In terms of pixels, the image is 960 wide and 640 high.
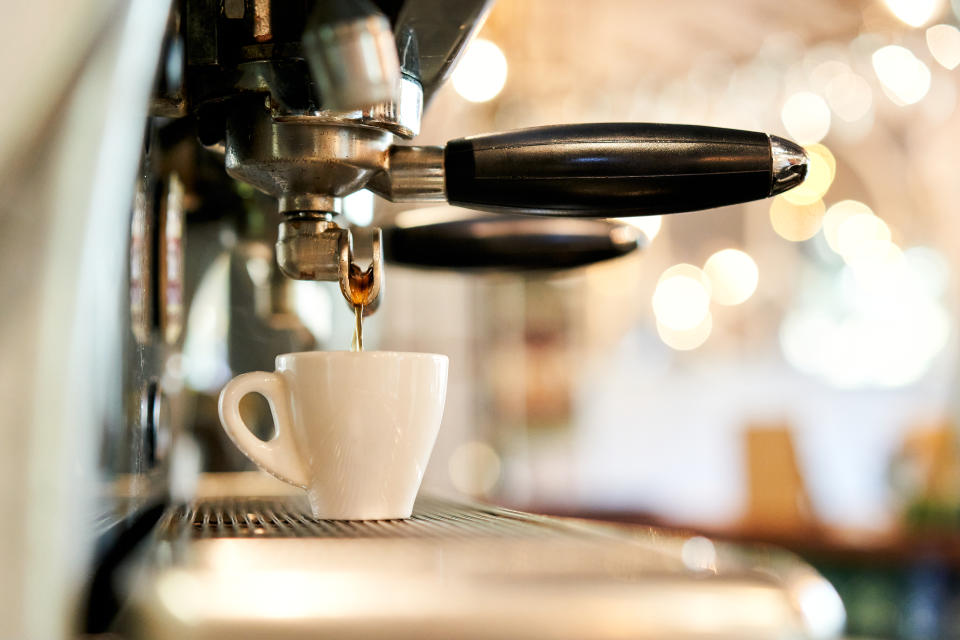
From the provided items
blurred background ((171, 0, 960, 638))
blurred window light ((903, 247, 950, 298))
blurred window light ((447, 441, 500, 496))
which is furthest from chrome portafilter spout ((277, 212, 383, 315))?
blurred window light ((903, 247, 950, 298))

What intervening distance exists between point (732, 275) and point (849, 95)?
745 millimetres

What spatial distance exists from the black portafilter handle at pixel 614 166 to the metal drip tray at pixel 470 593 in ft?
0.51

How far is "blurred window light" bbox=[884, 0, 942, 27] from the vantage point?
1.46 metres

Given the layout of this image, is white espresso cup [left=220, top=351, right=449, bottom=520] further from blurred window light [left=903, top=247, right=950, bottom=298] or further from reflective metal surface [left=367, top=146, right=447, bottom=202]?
blurred window light [left=903, top=247, right=950, bottom=298]

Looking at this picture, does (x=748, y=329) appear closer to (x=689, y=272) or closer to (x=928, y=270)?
(x=689, y=272)

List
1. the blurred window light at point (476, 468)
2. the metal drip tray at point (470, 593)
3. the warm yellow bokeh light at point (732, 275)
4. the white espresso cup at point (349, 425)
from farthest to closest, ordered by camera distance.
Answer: the warm yellow bokeh light at point (732, 275) → the blurred window light at point (476, 468) → the white espresso cup at point (349, 425) → the metal drip tray at point (470, 593)

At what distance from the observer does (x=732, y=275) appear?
129 inches

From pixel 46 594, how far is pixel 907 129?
132 inches

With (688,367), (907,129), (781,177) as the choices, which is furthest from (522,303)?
(781,177)

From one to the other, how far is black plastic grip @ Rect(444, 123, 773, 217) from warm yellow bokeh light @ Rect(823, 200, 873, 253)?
2.92 m

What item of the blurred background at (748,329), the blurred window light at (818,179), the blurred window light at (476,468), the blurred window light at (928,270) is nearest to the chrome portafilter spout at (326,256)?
the blurred background at (748,329)

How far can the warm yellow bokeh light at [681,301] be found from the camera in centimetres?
329

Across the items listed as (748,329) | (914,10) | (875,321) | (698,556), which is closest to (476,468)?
(748,329)

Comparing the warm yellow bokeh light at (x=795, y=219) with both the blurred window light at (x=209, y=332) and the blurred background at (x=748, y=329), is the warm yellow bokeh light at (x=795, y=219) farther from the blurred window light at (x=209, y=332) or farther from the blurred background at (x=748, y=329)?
the blurred window light at (x=209, y=332)
